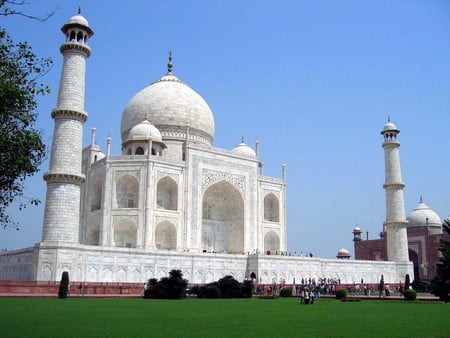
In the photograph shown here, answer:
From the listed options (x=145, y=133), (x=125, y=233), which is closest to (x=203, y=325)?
(x=125, y=233)

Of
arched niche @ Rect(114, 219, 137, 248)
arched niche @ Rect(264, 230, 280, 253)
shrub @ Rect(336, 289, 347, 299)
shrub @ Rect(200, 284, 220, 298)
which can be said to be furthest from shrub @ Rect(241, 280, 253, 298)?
arched niche @ Rect(264, 230, 280, 253)

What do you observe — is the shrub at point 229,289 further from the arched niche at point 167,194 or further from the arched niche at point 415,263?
the arched niche at point 415,263

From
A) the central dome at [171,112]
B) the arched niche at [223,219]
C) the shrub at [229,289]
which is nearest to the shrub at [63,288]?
the shrub at [229,289]

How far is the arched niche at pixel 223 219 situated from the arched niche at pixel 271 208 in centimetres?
222

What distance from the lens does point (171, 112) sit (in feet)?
93.6

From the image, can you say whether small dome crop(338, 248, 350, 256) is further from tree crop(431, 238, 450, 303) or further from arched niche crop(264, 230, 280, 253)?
tree crop(431, 238, 450, 303)

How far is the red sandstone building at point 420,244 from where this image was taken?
3291cm

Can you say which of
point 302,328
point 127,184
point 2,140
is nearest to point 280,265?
point 127,184

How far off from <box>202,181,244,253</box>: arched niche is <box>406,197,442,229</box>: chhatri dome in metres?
15.8

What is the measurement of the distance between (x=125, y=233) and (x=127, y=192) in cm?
204

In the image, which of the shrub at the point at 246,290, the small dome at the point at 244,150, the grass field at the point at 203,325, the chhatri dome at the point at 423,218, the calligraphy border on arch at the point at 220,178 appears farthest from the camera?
the chhatri dome at the point at 423,218

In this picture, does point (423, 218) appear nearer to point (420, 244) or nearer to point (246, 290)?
point (420, 244)

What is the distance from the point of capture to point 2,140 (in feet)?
23.2

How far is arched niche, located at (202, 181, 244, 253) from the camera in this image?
26609 millimetres
